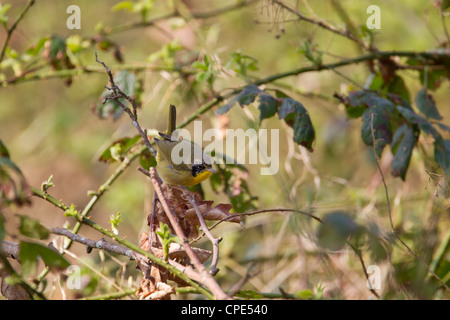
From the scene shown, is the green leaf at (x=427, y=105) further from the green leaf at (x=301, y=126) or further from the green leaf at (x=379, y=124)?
the green leaf at (x=301, y=126)

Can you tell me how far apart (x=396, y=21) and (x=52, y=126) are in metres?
3.73

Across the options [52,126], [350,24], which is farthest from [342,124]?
[52,126]

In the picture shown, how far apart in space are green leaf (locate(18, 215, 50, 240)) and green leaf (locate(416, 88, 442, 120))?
1.79 metres

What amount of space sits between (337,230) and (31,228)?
0.70m

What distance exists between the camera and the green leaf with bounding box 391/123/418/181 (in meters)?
1.81

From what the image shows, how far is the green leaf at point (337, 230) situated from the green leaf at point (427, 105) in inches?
46.9

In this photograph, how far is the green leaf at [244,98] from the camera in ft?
5.66

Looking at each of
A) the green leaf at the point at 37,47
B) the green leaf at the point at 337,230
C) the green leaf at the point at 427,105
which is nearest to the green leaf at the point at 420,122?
the green leaf at the point at 427,105

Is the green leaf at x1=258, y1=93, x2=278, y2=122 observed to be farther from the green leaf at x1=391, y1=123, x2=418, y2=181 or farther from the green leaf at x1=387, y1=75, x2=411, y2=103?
the green leaf at x1=387, y1=75, x2=411, y2=103

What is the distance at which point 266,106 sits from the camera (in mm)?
1773

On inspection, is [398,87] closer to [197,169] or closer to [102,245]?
[197,169]

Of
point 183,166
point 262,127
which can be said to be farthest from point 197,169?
point 262,127

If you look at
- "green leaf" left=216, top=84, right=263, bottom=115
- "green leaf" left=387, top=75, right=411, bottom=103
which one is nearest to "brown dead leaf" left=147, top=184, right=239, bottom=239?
"green leaf" left=216, top=84, right=263, bottom=115

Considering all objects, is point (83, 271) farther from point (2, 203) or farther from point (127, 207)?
point (127, 207)
